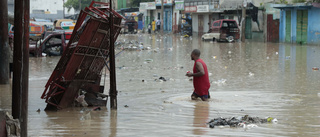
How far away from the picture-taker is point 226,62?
18062 millimetres

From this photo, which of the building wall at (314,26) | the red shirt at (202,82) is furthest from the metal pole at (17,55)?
the building wall at (314,26)

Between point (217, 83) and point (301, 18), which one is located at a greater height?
point (301, 18)

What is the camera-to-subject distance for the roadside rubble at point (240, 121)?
6652 mm

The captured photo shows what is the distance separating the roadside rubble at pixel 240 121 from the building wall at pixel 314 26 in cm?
2357

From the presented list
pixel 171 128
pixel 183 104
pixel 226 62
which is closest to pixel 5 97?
pixel 183 104

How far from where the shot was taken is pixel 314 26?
97.1 feet

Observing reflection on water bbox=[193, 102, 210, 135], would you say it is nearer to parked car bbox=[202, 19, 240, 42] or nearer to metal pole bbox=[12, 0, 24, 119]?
metal pole bbox=[12, 0, 24, 119]

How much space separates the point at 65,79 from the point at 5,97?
2527mm

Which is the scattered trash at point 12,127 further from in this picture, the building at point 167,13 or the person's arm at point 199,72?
the building at point 167,13

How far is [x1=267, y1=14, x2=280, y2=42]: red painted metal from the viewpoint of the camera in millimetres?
33750

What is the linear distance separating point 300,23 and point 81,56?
25275 mm

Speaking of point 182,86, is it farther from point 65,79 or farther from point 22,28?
point 22,28

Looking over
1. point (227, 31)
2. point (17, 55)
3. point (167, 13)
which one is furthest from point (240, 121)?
point (167, 13)

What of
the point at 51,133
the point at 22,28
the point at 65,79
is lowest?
the point at 51,133
